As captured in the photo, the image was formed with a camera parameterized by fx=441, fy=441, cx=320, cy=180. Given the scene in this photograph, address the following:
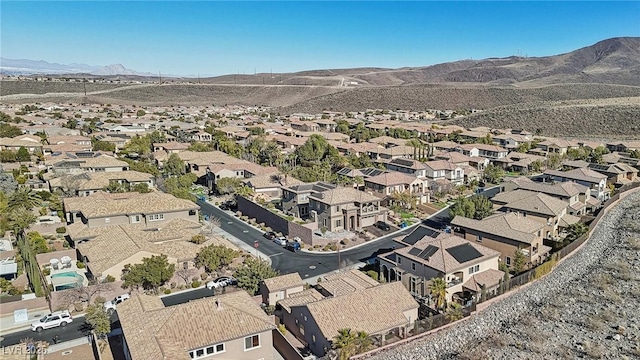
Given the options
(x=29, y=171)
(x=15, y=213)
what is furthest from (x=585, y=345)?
(x=29, y=171)

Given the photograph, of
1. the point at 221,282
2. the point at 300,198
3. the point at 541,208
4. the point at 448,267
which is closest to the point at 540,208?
the point at 541,208

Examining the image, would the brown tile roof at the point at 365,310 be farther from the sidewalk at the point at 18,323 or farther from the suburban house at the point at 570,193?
the suburban house at the point at 570,193

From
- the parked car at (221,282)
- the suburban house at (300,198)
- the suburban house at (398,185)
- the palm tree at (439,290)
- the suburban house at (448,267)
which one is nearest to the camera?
the palm tree at (439,290)

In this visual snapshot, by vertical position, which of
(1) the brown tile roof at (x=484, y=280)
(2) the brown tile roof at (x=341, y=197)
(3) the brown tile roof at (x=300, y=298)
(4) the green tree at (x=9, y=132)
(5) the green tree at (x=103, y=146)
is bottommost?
(1) the brown tile roof at (x=484, y=280)

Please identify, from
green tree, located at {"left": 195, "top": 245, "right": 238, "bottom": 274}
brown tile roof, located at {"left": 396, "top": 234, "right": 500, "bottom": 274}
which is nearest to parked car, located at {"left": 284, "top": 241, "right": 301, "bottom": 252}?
green tree, located at {"left": 195, "top": 245, "right": 238, "bottom": 274}

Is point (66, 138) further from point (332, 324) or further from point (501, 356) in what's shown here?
point (501, 356)

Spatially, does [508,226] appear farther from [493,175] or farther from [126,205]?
[126,205]

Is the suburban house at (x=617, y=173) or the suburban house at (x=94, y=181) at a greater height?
the suburban house at (x=94, y=181)

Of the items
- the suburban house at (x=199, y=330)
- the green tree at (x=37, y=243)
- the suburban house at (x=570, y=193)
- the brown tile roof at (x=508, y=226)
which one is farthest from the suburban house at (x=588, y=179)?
the green tree at (x=37, y=243)
